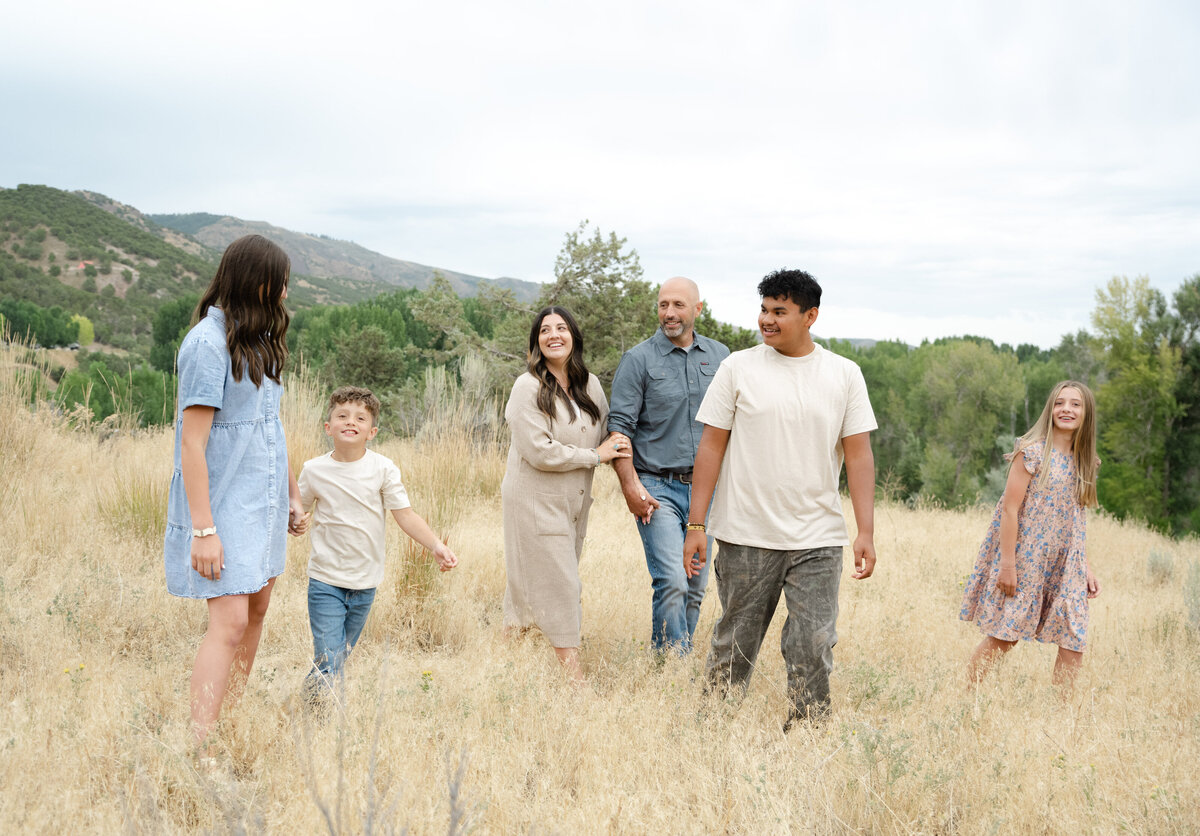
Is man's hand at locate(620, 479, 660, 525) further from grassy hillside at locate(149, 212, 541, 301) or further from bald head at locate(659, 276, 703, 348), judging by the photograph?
grassy hillside at locate(149, 212, 541, 301)

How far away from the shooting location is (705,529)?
379cm

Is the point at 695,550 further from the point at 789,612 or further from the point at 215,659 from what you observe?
the point at 215,659

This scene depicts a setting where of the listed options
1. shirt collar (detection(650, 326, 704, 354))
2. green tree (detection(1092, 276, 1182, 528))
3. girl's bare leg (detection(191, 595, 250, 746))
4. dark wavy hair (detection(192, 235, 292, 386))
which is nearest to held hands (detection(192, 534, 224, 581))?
girl's bare leg (detection(191, 595, 250, 746))

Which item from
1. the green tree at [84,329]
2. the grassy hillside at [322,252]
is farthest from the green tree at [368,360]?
the grassy hillside at [322,252]

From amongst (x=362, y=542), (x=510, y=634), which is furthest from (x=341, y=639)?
(x=510, y=634)

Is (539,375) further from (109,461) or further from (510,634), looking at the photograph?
(109,461)

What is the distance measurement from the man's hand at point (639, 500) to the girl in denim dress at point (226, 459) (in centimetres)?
172

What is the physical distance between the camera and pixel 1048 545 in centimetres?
423

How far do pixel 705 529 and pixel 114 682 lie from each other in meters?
2.66

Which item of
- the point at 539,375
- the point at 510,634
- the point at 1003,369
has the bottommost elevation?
the point at 510,634

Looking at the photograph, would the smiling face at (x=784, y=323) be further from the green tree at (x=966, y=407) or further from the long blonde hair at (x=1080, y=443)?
the green tree at (x=966, y=407)

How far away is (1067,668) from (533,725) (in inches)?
108

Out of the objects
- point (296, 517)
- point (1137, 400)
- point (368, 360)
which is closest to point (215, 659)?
point (296, 517)

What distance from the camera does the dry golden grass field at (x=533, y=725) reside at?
267 cm
